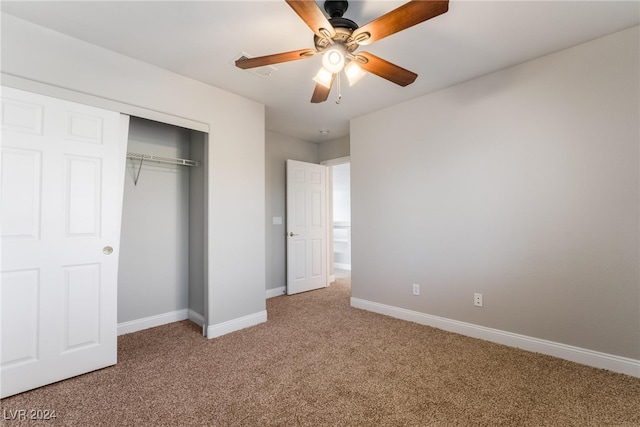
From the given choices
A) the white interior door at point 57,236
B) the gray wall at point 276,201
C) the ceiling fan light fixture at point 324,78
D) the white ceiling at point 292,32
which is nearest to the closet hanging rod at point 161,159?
the white interior door at point 57,236

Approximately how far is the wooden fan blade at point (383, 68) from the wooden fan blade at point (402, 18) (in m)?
0.15

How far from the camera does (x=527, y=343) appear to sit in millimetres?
2463

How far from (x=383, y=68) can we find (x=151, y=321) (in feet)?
10.9

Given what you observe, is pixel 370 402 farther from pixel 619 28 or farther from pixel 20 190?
pixel 619 28

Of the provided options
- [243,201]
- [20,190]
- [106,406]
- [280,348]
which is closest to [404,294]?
[280,348]

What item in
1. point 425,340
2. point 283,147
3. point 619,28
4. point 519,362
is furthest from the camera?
point 283,147

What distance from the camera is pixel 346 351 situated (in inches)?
97.3

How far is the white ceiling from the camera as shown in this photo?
72.6 inches

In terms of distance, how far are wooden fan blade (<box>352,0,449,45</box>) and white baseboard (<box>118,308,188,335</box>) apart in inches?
129

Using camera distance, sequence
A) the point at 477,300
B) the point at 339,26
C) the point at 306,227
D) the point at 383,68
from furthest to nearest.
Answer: the point at 306,227
the point at 477,300
the point at 383,68
the point at 339,26

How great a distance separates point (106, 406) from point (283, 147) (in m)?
3.68

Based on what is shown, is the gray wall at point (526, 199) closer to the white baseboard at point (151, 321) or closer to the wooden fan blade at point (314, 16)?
the wooden fan blade at point (314, 16)

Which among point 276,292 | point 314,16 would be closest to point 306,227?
point 276,292

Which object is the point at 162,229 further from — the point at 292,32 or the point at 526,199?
the point at 526,199
